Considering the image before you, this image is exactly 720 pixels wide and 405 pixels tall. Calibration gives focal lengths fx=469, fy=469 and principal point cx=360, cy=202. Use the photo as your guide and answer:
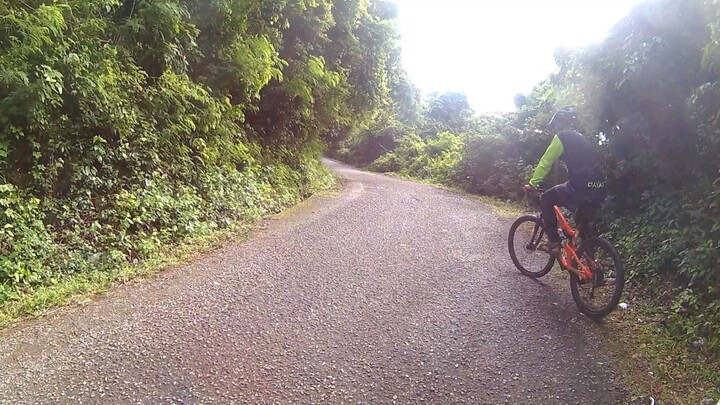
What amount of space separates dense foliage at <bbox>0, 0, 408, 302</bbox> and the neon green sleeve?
490 centimetres

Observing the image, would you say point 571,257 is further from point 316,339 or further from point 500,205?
Answer: point 500,205

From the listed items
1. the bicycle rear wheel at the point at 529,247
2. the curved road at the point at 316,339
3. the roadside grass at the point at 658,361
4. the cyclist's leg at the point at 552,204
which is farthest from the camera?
the bicycle rear wheel at the point at 529,247

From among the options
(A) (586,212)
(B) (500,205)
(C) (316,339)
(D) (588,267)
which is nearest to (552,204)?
(A) (586,212)

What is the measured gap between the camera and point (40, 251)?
5082mm

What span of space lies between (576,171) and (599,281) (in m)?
1.20

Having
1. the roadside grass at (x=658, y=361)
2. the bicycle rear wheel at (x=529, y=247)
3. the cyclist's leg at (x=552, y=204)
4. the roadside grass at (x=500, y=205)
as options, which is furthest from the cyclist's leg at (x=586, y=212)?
the roadside grass at (x=500, y=205)

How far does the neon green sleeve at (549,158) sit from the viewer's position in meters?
5.21

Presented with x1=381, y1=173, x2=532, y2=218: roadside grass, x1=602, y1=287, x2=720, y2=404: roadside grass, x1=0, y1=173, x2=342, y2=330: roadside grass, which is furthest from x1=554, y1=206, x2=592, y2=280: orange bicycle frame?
x1=381, y1=173, x2=532, y2=218: roadside grass

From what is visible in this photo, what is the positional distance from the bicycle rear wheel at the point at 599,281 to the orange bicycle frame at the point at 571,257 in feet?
0.15

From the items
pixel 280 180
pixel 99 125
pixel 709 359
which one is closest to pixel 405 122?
pixel 280 180

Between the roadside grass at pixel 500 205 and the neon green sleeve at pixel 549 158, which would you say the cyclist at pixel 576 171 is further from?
the roadside grass at pixel 500 205

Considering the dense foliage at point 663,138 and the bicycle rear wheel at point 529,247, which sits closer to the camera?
the dense foliage at point 663,138

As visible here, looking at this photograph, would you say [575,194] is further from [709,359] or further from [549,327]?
[709,359]

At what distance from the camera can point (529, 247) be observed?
6.18m
